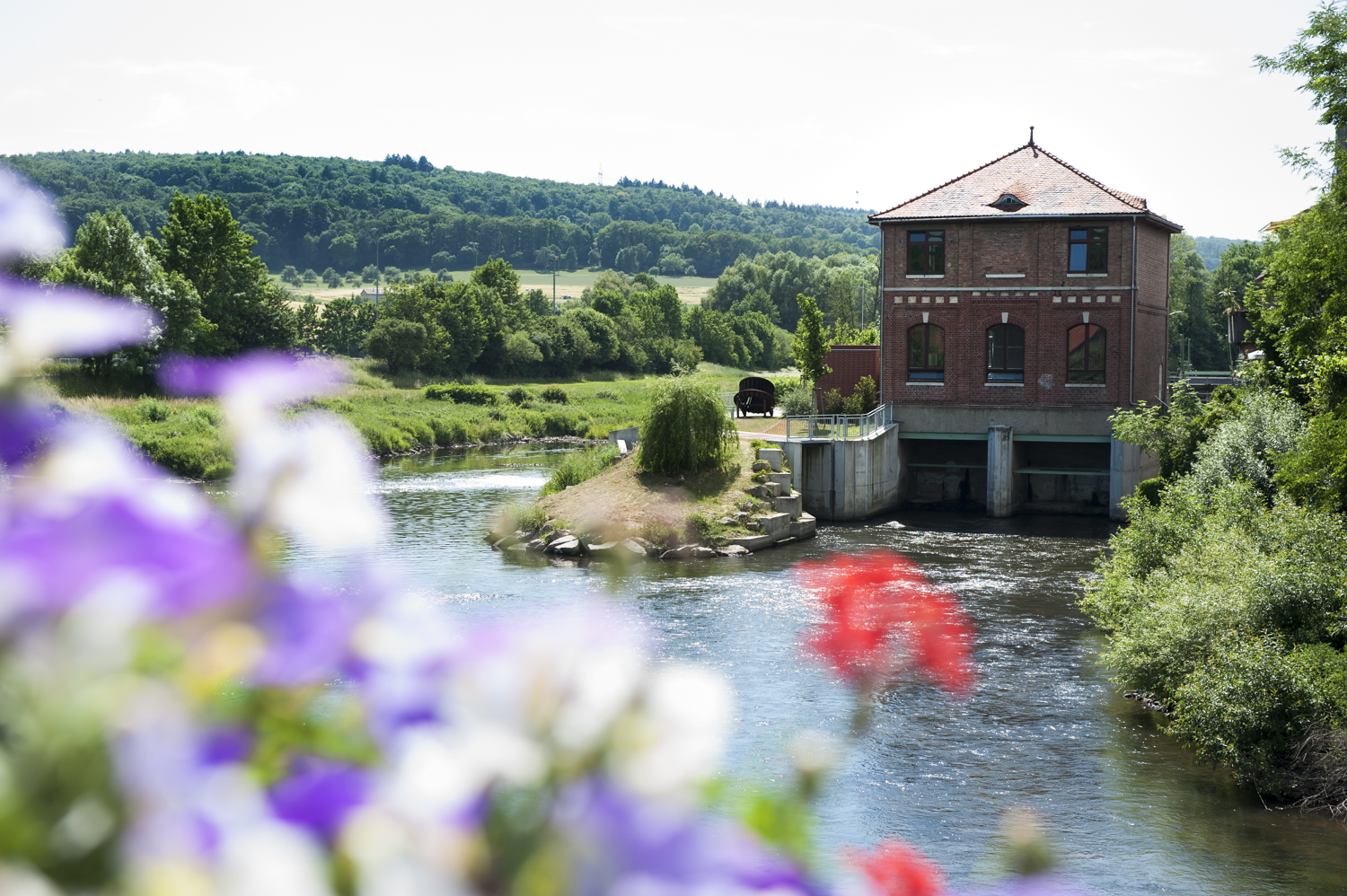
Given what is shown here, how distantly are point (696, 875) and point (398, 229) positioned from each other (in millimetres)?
192009

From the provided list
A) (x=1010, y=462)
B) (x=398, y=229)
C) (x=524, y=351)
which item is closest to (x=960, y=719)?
(x=1010, y=462)

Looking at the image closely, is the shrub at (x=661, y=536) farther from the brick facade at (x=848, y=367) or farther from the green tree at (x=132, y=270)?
the green tree at (x=132, y=270)

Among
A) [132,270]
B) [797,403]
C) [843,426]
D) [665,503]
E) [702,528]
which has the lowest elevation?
[702,528]

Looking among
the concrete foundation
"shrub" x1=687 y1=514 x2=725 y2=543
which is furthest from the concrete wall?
"shrub" x1=687 y1=514 x2=725 y2=543

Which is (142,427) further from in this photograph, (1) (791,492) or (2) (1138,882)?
(2) (1138,882)

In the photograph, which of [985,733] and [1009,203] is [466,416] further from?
[985,733]

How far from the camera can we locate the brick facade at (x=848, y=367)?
43625 millimetres

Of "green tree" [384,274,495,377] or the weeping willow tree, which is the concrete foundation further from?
"green tree" [384,274,495,377]

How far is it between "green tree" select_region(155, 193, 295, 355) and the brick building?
42105mm

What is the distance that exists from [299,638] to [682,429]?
32141 mm

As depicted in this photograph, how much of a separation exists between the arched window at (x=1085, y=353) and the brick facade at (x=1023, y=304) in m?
0.24

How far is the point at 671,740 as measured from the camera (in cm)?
91

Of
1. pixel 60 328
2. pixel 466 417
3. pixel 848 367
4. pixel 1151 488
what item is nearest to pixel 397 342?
pixel 466 417

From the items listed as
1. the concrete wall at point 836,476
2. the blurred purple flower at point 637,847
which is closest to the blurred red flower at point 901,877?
the blurred purple flower at point 637,847
